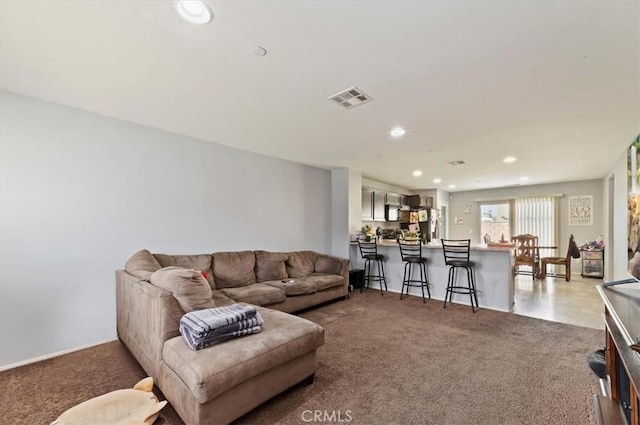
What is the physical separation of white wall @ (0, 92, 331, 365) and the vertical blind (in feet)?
26.9

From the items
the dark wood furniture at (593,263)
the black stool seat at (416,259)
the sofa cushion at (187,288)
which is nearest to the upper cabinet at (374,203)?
the black stool seat at (416,259)

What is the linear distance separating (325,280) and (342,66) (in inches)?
125

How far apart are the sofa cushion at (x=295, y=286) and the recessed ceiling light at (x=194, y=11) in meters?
3.10

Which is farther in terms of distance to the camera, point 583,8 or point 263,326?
point 263,326

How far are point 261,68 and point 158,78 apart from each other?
0.92 m

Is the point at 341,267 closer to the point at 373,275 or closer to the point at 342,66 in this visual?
the point at 373,275

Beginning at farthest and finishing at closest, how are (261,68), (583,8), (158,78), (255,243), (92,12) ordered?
(255,243) < (158,78) < (261,68) < (92,12) < (583,8)

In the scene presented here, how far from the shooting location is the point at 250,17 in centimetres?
166

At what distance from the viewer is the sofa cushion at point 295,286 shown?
3.89 m

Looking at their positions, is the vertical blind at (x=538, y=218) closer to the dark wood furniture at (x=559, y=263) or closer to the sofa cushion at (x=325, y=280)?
the dark wood furniture at (x=559, y=263)

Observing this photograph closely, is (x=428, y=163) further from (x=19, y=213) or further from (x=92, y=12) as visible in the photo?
(x=19, y=213)

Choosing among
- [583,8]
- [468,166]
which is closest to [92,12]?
[583,8]

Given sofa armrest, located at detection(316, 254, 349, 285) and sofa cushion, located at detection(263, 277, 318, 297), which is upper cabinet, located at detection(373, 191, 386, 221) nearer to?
sofa armrest, located at detection(316, 254, 349, 285)

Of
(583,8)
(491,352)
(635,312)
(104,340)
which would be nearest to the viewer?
(583,8)
